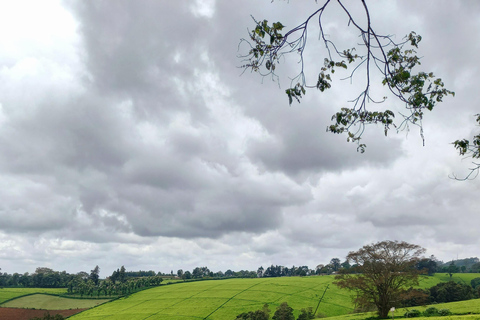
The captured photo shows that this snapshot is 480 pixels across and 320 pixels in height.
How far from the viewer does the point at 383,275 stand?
52.6 m

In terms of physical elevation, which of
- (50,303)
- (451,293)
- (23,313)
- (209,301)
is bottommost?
(23,313)

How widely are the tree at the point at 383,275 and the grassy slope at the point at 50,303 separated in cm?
12020

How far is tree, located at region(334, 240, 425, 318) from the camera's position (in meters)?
52.2

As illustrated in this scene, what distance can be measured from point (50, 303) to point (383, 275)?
14603 cm

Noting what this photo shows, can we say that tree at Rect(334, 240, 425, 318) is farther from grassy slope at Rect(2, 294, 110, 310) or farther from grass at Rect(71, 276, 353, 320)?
grassy slope at Rect(2, 294, 110, 310)

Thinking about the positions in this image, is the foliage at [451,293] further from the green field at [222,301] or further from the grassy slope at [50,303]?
the grassy slope at [50,303]

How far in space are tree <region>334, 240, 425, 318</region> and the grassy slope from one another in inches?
4732

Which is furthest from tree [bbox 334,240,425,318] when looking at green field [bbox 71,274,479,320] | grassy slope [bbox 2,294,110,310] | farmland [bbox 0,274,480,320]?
grassy slope [bbox 2,294,110,310]

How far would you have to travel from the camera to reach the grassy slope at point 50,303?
5418 inches

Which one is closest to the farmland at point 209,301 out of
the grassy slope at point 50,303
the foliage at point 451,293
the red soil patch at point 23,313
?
the grassy slope at point 50,303

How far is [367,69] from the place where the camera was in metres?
7.79

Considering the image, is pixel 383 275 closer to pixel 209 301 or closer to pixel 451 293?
pixel 451 293

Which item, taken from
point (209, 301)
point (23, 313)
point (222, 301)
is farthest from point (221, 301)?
point (23, 313)

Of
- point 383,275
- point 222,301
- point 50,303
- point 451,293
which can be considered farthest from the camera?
point 50,303
